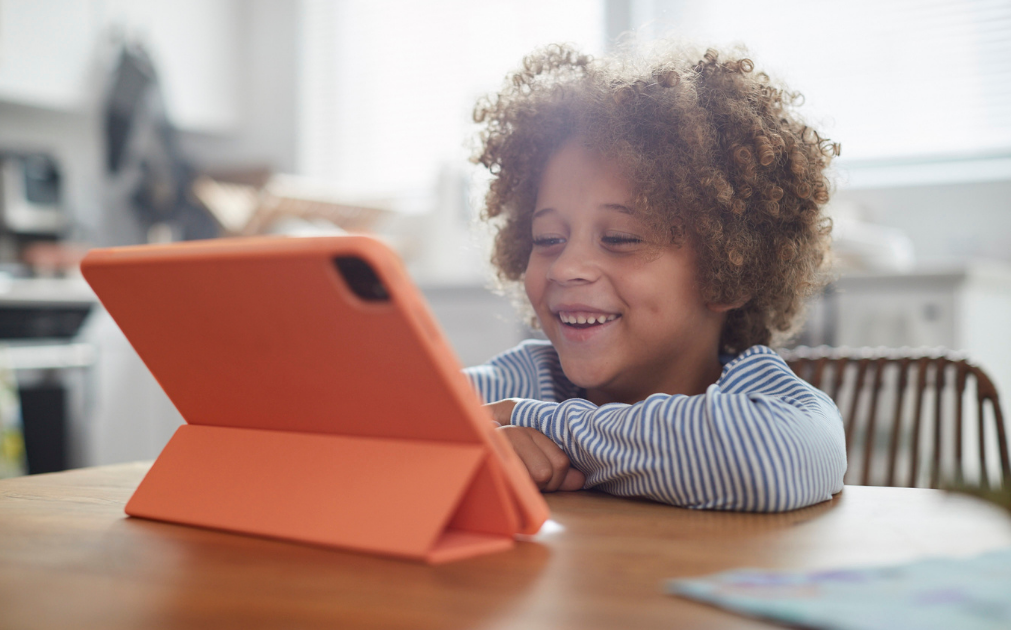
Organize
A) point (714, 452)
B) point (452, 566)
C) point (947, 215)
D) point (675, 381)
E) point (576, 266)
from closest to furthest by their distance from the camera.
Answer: point (452, 566)
point (714, 452)
point (576, 266)
point (675, 381)
point (947, 215)

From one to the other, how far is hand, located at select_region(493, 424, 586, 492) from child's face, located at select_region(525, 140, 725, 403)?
0.24 metres

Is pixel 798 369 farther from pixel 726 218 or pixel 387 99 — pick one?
pixel 387 99

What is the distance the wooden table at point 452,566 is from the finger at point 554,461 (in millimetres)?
64

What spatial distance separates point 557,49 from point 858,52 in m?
1.99

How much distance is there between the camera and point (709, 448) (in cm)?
56

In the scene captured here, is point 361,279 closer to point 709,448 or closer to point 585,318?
point 709,448

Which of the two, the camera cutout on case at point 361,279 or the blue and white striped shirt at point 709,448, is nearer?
the camera cutout on case at point 361,279

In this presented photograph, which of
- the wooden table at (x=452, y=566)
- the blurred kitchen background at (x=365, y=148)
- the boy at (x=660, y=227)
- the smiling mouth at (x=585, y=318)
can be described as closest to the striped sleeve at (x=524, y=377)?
the boy at (x=660, y=227)

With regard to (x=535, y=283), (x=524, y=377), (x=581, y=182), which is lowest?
(x=524, y=377)

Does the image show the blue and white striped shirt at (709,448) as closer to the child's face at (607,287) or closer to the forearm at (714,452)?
the forearm at (714,452)

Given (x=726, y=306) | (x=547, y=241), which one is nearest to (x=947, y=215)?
(x=726, y=306)

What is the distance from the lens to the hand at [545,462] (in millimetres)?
621

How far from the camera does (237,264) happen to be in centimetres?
41

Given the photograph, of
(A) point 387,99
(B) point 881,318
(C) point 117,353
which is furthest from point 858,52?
(C) point 117,353
